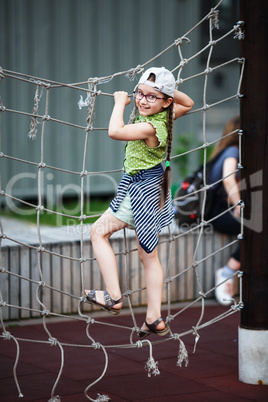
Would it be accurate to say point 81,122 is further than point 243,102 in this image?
Yes

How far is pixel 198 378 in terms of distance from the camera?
311 centimetres

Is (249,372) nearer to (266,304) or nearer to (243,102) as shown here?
(266,304)

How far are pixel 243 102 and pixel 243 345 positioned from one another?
1.02m

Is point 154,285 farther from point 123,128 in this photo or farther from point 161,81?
point 161,81

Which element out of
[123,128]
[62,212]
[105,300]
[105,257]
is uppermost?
[123,128]

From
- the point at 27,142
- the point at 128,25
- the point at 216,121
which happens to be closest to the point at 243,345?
the point at 27,142

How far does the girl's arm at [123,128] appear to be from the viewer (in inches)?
104

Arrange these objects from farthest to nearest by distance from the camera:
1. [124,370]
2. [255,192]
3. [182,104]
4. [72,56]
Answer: [72,56] < [124,370] < [255,192] < [182,104]

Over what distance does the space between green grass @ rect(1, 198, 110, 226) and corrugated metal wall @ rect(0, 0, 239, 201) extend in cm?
16

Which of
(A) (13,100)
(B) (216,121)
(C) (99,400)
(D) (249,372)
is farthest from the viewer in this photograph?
(B) (216,121)

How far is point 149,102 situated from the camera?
8.89 feet

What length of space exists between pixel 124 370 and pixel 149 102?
123 centimetres

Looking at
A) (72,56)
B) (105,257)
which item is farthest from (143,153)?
(72,56)

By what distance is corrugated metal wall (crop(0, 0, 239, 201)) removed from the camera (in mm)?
7176
